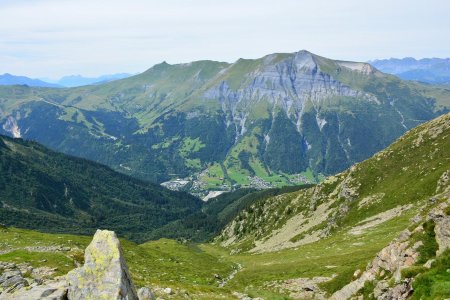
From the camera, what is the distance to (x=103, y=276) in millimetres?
23734

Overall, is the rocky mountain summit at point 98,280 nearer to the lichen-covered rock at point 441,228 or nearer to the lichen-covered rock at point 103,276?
the lichen-covered rock at point 103,276

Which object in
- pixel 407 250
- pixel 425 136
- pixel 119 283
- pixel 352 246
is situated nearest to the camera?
pixel 119 283

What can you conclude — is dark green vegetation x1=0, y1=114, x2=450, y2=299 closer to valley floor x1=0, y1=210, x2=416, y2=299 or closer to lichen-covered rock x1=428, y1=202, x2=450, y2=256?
valley floor x1=0, y1=210, x2=416, y2=299

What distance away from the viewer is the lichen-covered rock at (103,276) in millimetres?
23094

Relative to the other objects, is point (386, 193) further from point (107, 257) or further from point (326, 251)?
point (107, 257)

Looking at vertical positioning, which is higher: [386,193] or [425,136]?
[425,136]

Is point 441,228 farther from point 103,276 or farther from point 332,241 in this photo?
point 332,241

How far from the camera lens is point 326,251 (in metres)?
111

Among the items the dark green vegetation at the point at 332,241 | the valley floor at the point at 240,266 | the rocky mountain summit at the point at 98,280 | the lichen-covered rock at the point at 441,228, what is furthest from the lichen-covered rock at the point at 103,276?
the lichen-covered rock at the point at 441,228

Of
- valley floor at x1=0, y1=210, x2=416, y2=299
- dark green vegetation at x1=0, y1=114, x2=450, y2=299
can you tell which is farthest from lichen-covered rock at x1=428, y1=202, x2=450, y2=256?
valley floor at x1=0, y1=210, x2=416, y2=299

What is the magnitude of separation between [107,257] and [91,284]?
6.02 ft

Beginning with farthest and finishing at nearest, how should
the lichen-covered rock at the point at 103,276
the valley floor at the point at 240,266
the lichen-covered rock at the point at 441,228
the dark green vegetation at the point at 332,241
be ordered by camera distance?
the dark green vegetation at the point at 332,241
the valley floor at the point at 240,266
the lichen-covered rock at the point at 441,228
the lichen-covered rock at the point at 103,276

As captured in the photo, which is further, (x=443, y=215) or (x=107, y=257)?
(x=443, y=215)

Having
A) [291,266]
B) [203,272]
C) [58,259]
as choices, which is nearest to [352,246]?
[291,266]
